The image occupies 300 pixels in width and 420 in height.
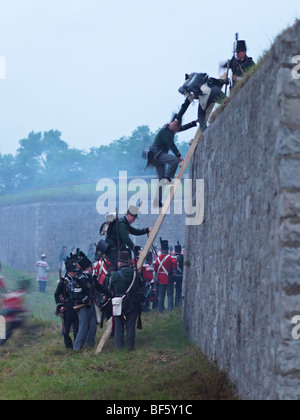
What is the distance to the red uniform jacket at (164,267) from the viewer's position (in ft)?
59.9

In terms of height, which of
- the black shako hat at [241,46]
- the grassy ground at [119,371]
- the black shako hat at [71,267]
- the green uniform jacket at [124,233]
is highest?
the black shako hat at [241,46]

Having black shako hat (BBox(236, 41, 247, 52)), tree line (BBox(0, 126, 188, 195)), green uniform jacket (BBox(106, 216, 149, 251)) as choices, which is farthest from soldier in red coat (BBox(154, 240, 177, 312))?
tree line (BBox(0, 126, 188, 195))

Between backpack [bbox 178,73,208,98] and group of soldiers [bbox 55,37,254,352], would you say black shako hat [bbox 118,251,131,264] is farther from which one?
backpack [bbox 178,73,208,98]

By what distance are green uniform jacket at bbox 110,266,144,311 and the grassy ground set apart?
0.81 meters

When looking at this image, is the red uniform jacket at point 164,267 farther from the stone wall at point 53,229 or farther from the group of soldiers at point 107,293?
the stone wall at point 53,229

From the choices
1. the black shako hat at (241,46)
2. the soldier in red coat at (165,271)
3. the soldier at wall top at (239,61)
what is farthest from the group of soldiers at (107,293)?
the soldier in red coat at (165,271)

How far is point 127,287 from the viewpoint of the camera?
12.1 metres

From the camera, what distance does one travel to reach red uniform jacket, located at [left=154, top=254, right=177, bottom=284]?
1827 centimetres

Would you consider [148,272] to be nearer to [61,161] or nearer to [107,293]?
[107,293]

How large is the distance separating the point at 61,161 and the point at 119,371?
254 ft

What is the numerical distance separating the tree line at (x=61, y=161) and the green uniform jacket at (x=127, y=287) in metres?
62.5

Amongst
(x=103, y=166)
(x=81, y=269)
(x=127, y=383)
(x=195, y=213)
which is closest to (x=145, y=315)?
(x=81, y=269)

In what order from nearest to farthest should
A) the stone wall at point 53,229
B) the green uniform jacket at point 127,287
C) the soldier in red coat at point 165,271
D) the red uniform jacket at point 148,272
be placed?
the green uniform jacket at point 127,287, the soldier in red coat at point 165,271, the red uniform jacket at point 148,272, the stone wall at point 53,229

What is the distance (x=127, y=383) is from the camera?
8773 mm
